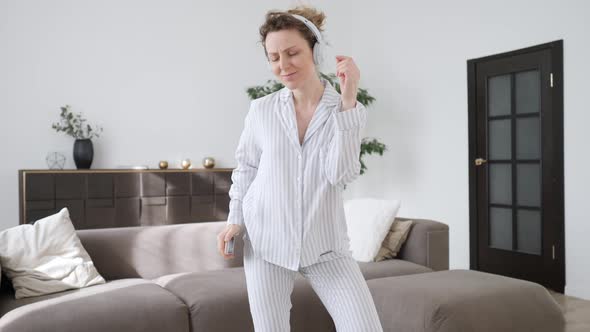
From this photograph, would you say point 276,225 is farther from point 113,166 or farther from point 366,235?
point 113,166

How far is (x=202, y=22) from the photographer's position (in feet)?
21.8

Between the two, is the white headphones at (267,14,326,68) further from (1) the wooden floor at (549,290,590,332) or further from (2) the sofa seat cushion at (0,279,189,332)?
(1) the wooden floor at (549,290,590,332)

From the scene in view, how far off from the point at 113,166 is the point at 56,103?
845mm

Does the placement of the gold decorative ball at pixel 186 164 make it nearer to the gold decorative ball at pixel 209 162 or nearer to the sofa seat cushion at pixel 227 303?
the gold decorative ball at pixel 209 162

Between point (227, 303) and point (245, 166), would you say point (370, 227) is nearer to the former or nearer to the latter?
point (227, 303)

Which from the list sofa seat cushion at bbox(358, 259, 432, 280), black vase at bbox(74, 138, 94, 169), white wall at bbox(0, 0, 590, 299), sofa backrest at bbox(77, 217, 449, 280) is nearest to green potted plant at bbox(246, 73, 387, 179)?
white wall at bbox(0, 0, 590, 299)

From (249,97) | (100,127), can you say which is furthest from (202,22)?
(100,127)

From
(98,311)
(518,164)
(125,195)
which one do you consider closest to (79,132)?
(125,195)

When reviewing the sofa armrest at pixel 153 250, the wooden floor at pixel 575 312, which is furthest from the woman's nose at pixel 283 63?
the wooden floor at pixel 575 312

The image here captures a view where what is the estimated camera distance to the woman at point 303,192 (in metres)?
1.42

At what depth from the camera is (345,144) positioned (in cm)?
140

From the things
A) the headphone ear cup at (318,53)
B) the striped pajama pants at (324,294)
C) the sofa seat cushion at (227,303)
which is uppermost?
the headphone ear cup at (318,53)

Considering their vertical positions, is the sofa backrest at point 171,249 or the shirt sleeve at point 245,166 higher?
the shirt sleeve at point 245,166

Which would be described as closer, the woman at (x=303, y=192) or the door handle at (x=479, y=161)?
the woman at (x=303, y=192)
